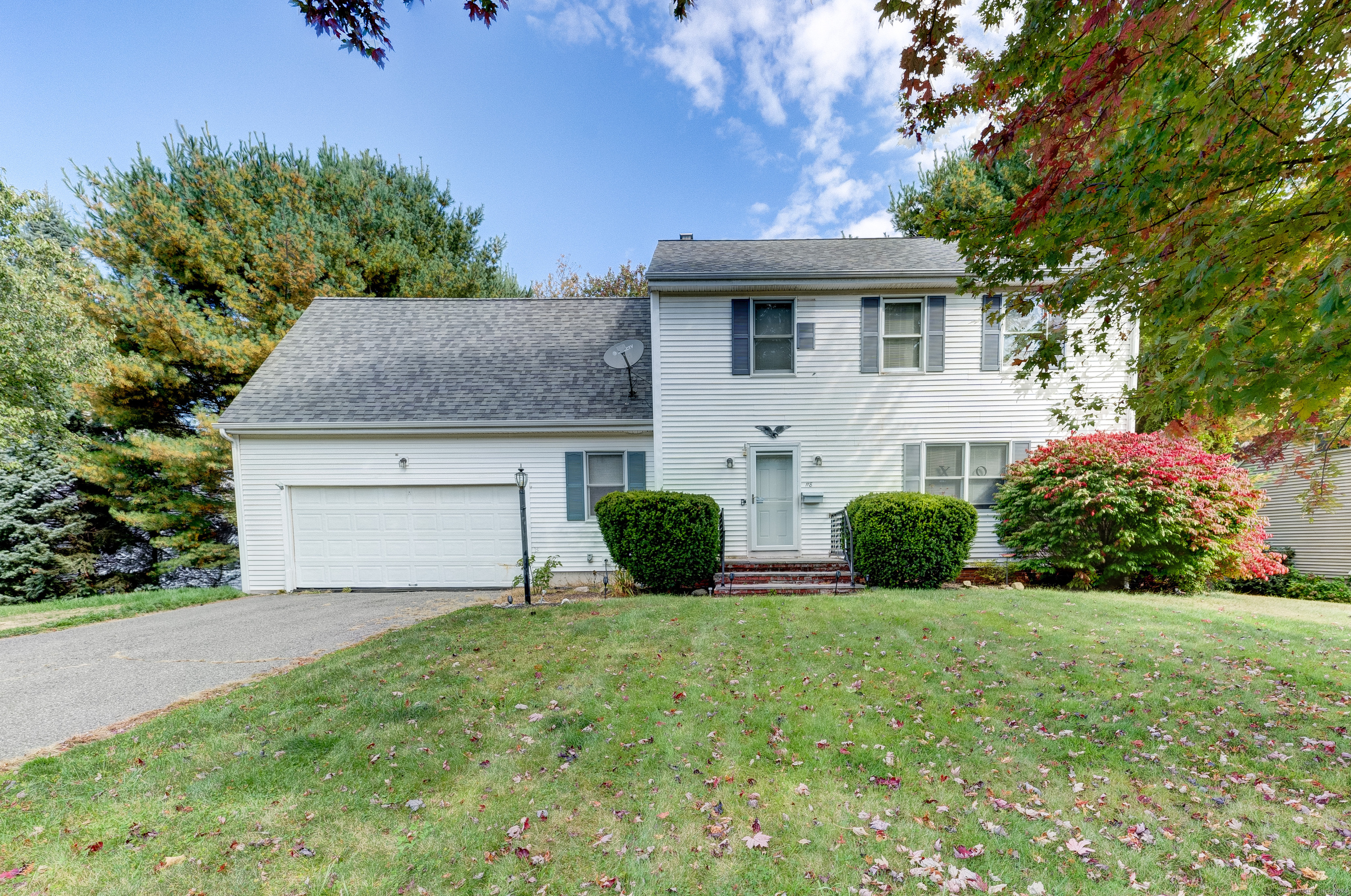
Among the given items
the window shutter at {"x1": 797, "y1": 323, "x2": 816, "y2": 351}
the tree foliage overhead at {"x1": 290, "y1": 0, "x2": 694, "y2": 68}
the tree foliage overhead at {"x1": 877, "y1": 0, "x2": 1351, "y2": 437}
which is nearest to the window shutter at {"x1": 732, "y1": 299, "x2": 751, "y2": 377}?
the window shutter at {"x1": 797, "y1": 323, "x2": 816, "y2": 351}

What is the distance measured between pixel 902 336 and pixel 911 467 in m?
2.47

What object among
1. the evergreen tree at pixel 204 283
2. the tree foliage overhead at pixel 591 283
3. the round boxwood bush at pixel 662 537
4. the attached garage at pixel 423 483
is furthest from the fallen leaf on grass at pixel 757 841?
the tree foliage overhead at pixel 591 283

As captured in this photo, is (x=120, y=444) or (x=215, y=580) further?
(x=215, y=580)

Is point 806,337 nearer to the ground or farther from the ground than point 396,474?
farther from the ground

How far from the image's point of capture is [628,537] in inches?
310

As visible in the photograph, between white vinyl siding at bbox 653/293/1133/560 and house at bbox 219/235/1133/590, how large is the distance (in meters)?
0.03

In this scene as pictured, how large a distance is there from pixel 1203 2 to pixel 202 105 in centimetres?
2436

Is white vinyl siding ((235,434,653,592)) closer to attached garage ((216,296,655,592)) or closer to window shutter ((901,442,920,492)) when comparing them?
attached garage ((216,296,655,592))

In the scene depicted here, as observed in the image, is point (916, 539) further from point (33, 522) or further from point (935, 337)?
point (33, 522)

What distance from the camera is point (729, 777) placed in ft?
9.95

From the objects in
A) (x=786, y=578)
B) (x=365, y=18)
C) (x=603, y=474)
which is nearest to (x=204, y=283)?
(x=603, y=474)

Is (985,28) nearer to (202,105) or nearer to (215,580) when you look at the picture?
(215,580)

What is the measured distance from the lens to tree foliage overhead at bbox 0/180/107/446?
10000mm

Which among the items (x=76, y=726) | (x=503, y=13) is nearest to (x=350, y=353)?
(x=76, y=726)
